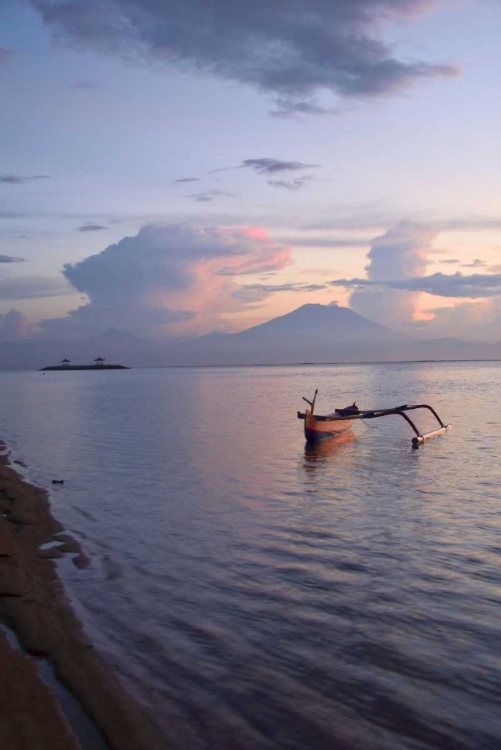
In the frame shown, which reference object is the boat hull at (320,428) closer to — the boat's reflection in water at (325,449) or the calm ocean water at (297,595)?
the boat's reflection in water at (325,449)

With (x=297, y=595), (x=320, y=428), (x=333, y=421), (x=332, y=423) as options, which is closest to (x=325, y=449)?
(x=320, y=428)

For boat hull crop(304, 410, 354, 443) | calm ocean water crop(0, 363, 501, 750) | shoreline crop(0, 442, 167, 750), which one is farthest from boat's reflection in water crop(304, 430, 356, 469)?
shoreline crop(0, 442, 167, 750)

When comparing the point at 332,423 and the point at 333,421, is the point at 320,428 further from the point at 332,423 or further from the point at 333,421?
the point at 333,421

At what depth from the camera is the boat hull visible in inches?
1063

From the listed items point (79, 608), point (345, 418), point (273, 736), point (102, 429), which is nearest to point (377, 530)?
point (79, 608)

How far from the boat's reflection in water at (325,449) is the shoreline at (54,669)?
13240mm

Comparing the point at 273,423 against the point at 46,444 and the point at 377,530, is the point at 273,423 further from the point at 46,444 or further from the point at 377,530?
the point at 377,530

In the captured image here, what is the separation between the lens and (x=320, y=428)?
89.9 feet

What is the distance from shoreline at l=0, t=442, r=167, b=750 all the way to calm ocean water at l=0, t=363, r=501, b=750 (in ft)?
0.95

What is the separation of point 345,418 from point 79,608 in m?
21.2

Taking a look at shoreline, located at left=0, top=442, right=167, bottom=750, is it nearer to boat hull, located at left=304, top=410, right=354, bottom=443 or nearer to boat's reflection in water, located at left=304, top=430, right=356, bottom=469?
boat's reflection in water, located at left=304, top=430, right=356, bottom=469

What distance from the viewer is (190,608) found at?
30.5 ft

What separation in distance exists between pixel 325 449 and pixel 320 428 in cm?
111

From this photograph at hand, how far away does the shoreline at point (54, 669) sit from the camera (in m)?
5.72
